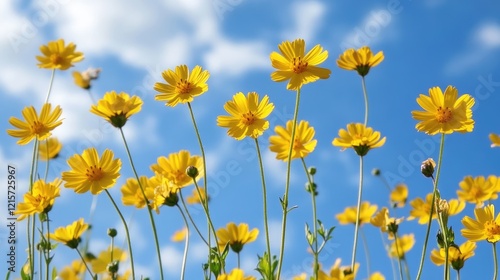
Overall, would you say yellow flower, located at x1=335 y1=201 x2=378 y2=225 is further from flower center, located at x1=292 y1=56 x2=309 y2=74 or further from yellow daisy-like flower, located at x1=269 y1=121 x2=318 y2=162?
flower center, located at x1=292 y1=56 x2=309 y2=74

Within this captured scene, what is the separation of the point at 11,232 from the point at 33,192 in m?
0.54

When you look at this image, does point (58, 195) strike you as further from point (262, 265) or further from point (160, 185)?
point (262, 265)

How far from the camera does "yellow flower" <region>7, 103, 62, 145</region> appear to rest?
2375mm

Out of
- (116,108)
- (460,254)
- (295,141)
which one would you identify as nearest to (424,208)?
(460,254)

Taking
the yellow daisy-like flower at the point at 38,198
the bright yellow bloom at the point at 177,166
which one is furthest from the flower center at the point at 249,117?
the yellow daisy-like flower at the point at 38,198

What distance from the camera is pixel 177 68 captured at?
7.09ft

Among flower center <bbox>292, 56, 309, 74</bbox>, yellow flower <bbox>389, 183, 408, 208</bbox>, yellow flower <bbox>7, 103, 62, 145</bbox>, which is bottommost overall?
flower center <bbox>292, 56, 309, 74</bbox>

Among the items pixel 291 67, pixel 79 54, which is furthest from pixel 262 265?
pixel 79 54

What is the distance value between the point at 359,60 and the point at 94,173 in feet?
4.36

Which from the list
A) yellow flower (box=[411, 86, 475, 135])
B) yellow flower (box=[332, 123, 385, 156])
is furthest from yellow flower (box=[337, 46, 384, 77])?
yellow flower (box=[411, 86, 475, 135])

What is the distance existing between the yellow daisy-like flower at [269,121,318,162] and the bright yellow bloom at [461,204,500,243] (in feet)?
2.02

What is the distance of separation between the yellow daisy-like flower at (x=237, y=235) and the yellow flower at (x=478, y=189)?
45.9 inches

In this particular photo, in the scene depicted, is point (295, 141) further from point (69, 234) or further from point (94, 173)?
point (69, 234)

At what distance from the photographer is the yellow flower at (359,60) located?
109 inches
